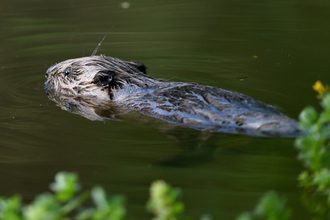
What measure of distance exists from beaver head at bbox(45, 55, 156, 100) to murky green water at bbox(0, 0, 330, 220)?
306 mm

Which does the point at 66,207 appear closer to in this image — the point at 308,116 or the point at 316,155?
the point at 308,116

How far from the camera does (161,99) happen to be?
12.1ft

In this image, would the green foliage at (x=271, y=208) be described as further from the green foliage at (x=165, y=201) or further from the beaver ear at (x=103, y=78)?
the beaver ear at (x=103, y=78)

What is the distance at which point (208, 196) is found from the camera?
103 inches

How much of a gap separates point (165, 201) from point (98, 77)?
2.74m

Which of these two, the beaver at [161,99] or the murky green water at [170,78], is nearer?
the murky green water at [170,78]

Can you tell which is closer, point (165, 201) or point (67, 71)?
point (165, 201)

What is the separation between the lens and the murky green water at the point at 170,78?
2.85 meters

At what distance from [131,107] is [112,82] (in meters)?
0.41

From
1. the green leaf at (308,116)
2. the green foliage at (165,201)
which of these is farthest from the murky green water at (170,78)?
the green foliage at (165,201)

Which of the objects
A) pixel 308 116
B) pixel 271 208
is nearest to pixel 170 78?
pixel 308 116

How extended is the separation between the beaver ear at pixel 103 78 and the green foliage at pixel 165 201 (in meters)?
2.65

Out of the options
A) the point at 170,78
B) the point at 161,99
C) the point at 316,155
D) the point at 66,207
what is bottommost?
the point at 170,78

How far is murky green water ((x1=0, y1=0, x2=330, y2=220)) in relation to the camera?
2.85 metres
